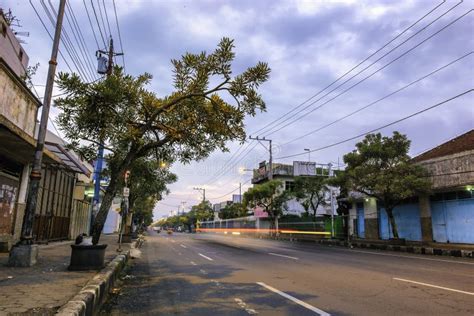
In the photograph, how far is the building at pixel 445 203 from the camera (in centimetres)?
2420

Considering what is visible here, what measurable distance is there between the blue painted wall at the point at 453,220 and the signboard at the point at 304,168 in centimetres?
3304

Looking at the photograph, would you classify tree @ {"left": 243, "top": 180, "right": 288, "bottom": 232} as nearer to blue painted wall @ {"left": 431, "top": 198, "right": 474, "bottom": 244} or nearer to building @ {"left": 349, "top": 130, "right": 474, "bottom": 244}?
building @ {"left": 349, "top": 130, "right": 474, "bottom": 244}

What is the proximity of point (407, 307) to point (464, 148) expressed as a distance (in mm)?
21883

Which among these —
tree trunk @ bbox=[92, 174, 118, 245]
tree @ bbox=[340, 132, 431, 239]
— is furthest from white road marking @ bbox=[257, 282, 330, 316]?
tree @ bbox=[340, 132, 431, 239]

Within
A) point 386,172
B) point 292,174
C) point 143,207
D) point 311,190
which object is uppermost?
point 292,174

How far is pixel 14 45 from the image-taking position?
53.4 ft

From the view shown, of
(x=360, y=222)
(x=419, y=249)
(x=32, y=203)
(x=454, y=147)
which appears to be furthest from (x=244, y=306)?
(x=360, y=222)

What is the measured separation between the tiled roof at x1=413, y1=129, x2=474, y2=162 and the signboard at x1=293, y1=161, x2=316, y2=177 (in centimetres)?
2963

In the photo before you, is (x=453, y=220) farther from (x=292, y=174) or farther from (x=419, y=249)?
(x=292, y=174)

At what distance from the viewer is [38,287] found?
6898 mm

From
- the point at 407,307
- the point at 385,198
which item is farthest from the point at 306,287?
the point at 385,198

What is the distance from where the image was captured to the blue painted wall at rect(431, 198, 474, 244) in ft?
80.0

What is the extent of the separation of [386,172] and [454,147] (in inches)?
193

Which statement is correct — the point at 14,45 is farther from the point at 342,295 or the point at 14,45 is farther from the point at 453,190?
the point at 453,190
